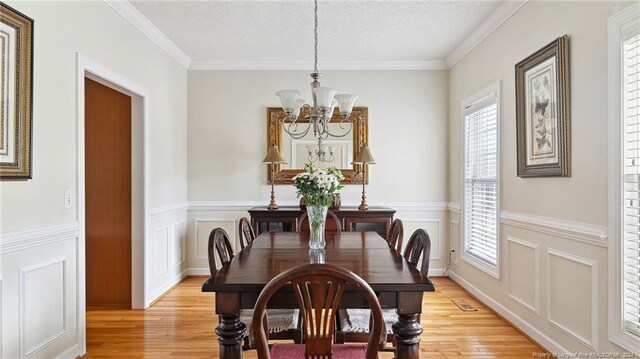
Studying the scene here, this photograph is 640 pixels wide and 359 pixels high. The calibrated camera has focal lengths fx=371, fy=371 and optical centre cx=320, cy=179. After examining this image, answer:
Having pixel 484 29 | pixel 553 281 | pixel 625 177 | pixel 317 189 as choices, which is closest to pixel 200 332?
pixel 317 189

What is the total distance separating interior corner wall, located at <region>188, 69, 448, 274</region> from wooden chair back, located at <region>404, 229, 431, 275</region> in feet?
7.73

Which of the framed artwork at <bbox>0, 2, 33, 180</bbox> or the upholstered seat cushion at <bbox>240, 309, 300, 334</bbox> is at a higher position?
the framed artwork at <bbox>0, 2, 33, 180</bbox>

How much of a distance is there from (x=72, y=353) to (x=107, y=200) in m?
1.49

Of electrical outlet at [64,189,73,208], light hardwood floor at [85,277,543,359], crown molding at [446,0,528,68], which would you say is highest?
crown molding at [446,0,528,68]

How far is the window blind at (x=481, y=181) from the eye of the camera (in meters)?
3.54

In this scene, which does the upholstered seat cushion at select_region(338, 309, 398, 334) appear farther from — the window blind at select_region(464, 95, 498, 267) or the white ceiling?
the white ceiling

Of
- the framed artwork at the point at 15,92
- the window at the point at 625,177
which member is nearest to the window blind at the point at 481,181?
the window at the point at 625,177

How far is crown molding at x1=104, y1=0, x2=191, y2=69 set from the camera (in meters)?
3.11

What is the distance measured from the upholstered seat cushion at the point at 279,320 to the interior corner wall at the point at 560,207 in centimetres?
177

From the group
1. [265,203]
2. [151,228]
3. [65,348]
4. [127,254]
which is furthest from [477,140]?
[65,348]

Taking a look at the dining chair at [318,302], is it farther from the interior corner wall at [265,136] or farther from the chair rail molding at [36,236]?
the interior corner wall at [265,136]

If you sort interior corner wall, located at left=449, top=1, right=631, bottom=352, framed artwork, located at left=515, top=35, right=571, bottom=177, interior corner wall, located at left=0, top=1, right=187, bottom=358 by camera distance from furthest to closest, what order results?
framed artwork, located at left=515, top=35, right=571, bottom=177 → interior corner wall, located at left=449, top=1, right=631, bottom=352 → interior corner wall, located at left=0, top=1, right=187, bottom=358

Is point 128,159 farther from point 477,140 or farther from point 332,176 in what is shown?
point 477,140

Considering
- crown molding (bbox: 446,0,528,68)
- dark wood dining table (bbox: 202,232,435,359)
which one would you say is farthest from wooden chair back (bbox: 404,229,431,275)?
crown molding (bbox: 446,0,528,68)
